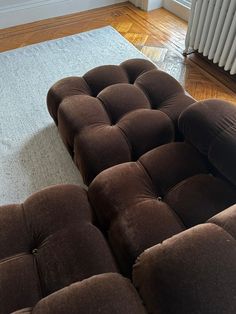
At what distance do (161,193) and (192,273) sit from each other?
1.25ft

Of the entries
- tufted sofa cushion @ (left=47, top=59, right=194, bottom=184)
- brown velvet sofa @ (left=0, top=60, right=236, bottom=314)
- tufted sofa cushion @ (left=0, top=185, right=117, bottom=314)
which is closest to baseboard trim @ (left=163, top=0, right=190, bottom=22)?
tufted sofa cushion @ (left=47, top=59, right=194, bottom=184)

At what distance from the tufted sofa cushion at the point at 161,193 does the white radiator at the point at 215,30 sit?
1010 mm

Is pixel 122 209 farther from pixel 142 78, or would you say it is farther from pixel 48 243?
pixel 142 78

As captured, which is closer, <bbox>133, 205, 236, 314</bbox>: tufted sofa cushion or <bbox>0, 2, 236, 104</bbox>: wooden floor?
<bbox>133, 205, 236, 314</bbox>: tufted sofa cushion

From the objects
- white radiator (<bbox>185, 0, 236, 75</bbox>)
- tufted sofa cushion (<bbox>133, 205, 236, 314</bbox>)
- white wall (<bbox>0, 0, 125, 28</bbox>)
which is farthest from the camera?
white wall (<bbox>0, 0, 125, 28</bbox>)

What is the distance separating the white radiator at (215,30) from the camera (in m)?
1.83

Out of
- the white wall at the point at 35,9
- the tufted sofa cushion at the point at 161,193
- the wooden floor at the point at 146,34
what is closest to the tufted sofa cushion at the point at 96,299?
the tufted sofa cushion at the point at 161,193

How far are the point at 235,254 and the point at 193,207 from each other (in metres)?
0.27

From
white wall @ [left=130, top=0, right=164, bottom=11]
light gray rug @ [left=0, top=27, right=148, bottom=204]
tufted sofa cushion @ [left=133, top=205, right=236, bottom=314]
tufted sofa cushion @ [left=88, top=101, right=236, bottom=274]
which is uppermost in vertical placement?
white wall @ [left=130, top=0, right=164, bottom=11]

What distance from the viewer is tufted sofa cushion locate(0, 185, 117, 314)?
0.77 m

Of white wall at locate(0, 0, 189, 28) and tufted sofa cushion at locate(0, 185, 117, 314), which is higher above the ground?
white wall at locate(0, 0, 189, 28)

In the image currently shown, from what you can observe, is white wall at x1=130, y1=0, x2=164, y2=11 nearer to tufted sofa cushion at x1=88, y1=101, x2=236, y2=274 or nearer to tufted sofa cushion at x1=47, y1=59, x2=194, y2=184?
tufted sofa cushion at x1=47, y1=59, x2=194, y2=184

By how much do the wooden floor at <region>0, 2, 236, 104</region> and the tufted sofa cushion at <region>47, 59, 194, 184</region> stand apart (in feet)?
2.33

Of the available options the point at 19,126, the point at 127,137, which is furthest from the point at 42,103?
the point at 127,137
